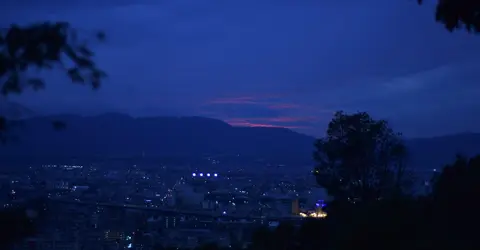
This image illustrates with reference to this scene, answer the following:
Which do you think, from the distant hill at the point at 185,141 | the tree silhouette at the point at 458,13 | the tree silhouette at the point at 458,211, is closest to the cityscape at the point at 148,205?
the distant hill at the point at 185,141

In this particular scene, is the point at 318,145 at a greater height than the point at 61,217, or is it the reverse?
the point at 318,145

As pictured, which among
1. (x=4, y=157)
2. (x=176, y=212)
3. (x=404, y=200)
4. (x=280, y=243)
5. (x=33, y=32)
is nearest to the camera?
(x=33, y=32)

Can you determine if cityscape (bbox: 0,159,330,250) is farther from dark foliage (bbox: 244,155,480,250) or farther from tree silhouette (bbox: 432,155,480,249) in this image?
tree silhouette (bbox: 432,155,480,249)

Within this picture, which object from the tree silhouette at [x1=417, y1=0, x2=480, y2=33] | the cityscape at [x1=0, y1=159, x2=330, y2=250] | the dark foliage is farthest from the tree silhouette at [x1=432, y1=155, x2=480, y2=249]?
the cityscape at [x1=0, y1=159, x2=330, y2=250]

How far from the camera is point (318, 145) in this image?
71.2ft

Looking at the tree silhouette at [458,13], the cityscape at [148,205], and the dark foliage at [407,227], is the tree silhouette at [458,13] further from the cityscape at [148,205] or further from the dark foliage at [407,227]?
the cityscape at [148,205]

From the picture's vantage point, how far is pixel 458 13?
9453 millimetres

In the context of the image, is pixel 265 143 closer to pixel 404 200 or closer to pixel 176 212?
pixel 176 212

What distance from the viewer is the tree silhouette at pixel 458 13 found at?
9344 millimetres

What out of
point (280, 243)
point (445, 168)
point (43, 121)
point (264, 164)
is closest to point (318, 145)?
point (445, 168)

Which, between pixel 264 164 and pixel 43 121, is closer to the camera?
pixel 43 121

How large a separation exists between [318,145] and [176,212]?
6.60 meters

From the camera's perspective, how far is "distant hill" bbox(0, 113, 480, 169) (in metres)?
13.0

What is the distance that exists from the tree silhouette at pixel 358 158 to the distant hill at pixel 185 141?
1155 millimetres
